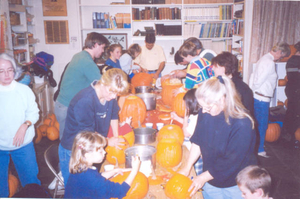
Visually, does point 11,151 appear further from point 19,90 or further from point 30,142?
point 19,90

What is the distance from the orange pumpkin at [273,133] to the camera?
414 cm

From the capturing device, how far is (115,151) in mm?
1690

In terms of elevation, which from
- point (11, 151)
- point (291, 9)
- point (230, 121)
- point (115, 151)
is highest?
point (291, 9)

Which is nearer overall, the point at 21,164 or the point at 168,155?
the point at 168,155

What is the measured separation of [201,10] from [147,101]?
3850 mm

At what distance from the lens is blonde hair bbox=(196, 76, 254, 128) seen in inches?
50.6

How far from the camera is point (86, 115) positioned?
1.64m

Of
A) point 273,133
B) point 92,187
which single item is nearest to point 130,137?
point 92,187

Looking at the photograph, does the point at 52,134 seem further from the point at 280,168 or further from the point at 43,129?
the point at 280,168

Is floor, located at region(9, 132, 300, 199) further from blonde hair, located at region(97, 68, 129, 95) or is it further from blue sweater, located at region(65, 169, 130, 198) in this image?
blonde hair, located at region(97, 68, 129, 95)

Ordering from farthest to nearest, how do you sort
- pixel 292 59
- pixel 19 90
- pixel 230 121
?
pixel 292 59
pixel 19 90
pixel 230 121

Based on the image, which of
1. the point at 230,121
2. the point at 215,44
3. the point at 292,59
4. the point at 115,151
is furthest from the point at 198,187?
the point at 215,44

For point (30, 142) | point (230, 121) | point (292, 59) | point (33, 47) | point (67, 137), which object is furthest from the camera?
point (33, 47)

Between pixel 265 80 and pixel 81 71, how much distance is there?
98.9 inches
